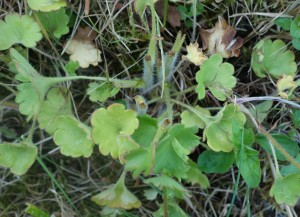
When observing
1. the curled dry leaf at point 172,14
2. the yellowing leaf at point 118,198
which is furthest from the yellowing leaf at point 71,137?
the curled dry leaf at point 172,14

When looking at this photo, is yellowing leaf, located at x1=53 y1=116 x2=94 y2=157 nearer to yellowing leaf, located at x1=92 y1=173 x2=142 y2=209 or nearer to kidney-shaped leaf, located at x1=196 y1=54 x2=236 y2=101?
yellowing leaf, located at x1=92 y1=173 x2=142 y2=209

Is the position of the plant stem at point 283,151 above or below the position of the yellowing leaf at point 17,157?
above

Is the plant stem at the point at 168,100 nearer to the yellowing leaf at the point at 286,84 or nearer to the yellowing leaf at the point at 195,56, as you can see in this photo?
the yellowing leaf at the point at 195,56

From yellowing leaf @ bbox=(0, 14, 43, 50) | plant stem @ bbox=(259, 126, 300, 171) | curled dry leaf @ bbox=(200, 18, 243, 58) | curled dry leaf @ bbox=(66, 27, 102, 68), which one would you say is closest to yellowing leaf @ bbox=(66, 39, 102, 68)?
curled dry leaf @ bbox=(66, 27, 102, 68)

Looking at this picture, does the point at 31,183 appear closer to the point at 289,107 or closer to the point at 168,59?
the point at 168,59

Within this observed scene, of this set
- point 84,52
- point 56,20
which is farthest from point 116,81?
point 56,20
